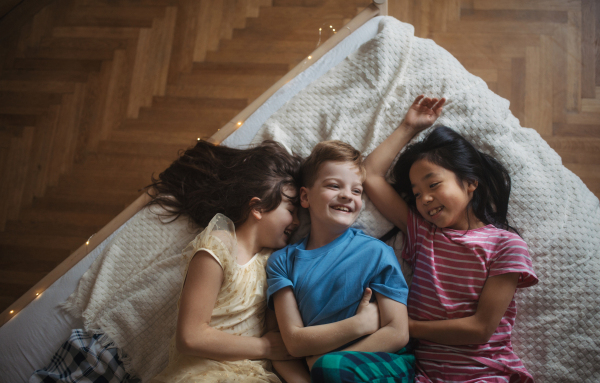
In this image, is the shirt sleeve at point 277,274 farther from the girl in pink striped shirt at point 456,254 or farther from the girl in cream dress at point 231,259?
the girl in pink striped shirt at point 456,254

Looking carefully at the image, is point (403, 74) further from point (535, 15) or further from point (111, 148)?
point (111, 148)

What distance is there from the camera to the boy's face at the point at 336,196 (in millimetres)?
1118

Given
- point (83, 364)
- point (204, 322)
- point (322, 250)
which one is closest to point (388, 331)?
point (322, 250)

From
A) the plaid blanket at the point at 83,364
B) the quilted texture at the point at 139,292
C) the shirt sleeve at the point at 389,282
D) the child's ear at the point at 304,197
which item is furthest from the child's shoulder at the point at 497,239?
the plaid blanket at the point at 83,364

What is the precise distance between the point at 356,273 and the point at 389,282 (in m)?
0.09

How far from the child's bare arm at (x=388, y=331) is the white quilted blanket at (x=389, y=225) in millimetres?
264

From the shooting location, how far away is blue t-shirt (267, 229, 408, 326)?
3.50 feet

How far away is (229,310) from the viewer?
1105 millimetres

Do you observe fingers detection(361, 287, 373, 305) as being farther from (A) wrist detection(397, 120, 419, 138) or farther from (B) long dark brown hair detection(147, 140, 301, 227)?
(A) wrist detection(397, 120, 419, 138)

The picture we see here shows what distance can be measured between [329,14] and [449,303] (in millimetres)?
1499

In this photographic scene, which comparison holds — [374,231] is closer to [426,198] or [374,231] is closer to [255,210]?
[426,198]

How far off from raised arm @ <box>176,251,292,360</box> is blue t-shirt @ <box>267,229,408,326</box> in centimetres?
14

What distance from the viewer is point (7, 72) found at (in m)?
2.01

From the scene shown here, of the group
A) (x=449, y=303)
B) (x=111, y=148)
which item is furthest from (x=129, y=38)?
(x=449, y=303)
